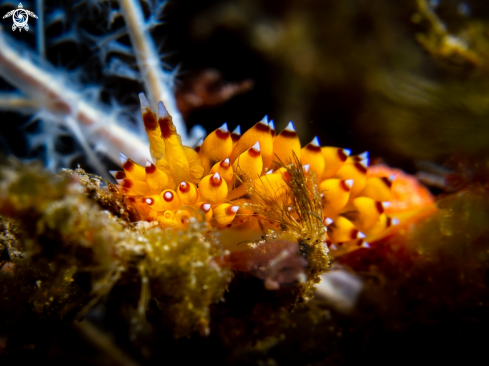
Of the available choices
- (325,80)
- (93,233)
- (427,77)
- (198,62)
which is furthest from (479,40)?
(93,233)

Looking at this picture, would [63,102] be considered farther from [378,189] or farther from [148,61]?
[378,189]


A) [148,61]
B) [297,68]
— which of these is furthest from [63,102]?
[297,68]

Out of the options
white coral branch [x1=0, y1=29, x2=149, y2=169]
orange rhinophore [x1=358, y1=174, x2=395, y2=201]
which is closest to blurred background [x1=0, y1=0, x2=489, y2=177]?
white coral branch [x1=0, y1=29, x2=149, y2=169]

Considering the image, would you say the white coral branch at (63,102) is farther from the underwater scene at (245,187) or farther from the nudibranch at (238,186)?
the nudibranch at (238,186)

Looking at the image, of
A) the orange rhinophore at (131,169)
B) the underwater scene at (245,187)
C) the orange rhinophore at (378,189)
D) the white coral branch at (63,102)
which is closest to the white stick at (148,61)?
the underwater scene at (245,187)

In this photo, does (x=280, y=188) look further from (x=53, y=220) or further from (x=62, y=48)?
(x=62, y=48)

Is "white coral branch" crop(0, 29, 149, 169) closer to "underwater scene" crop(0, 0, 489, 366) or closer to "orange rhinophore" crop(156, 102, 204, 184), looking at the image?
"underwater scene" crop(0, 0, 489, 366)
